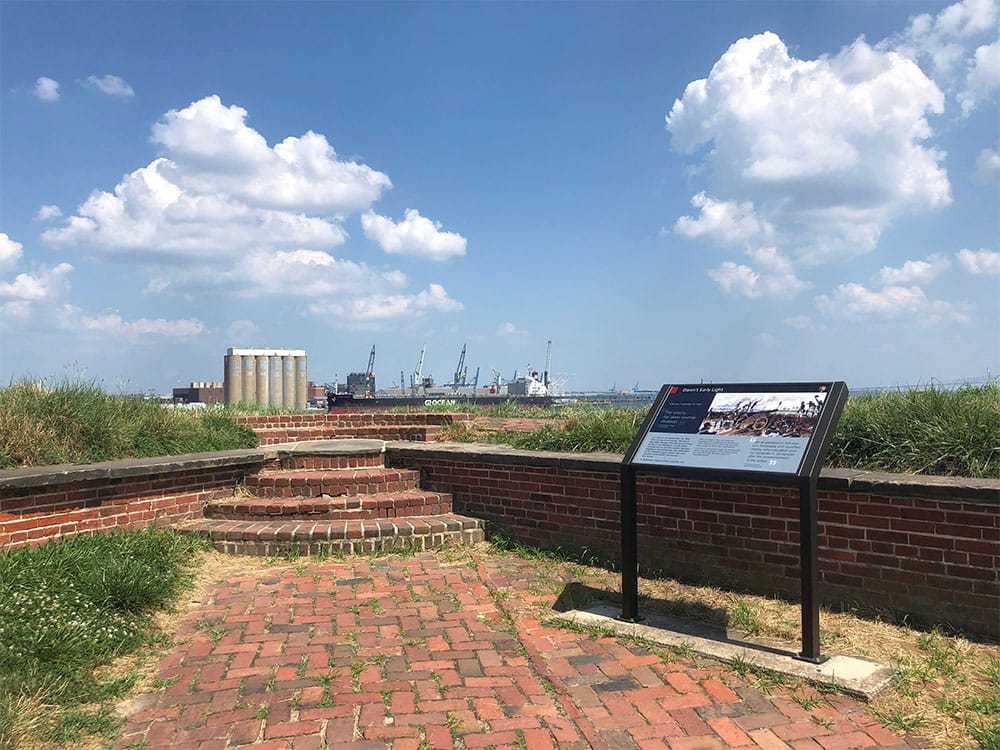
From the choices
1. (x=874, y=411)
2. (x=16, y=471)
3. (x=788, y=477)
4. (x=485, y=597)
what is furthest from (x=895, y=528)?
(x=16, y=471)

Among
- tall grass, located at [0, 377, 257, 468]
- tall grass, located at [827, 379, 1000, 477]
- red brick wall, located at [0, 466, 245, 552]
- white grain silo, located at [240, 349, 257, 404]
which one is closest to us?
tall grass, located at [827, 379, 1000, 477]

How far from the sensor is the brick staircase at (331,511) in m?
5.99

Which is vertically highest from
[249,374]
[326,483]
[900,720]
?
[249,374]

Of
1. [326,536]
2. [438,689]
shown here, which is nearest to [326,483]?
[326,536]

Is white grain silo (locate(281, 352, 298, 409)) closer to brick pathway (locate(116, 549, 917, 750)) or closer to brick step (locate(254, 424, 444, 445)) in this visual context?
brick step (locate(254, 424, 444, 445))

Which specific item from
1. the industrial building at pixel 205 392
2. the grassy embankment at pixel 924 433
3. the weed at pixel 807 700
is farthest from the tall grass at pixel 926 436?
the industrial building at pixel 205 392

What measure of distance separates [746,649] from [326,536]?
3518 mm

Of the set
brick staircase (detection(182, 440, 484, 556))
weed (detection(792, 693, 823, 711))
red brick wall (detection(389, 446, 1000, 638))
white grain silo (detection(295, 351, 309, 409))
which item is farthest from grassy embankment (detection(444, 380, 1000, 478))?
white grain silo (detection(295, 351, 309, 409))

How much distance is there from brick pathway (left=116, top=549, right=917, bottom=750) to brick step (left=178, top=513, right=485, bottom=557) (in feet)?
3.54

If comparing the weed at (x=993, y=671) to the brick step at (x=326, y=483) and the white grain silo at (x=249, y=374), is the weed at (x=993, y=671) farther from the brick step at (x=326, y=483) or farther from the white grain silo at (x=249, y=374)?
the white grain silo at (x=249, y=374)

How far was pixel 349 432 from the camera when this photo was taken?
30.7ft

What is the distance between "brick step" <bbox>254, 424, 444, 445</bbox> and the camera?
9.00m

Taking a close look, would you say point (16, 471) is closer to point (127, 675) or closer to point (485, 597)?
point (127, 675)

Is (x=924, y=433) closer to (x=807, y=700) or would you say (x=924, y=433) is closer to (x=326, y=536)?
(x=807, y=700)
